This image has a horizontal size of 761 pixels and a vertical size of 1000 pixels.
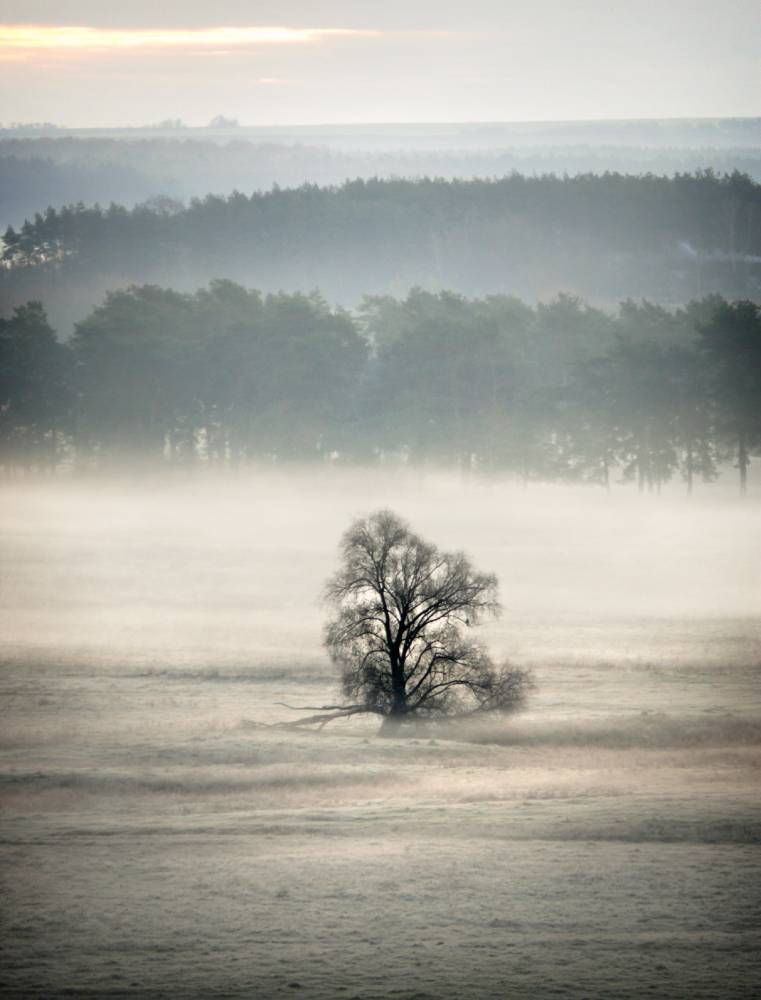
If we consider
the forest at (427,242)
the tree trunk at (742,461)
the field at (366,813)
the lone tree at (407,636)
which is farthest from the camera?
the forest at (427,242)

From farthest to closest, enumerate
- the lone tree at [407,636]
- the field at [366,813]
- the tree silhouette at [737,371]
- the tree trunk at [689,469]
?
the tree trunk at [689,469] < the tree silhouette at [737,371] < the lone tree at [407,636] < the field at [366,813]

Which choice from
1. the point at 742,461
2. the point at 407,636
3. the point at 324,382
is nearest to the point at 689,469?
the point at 742,461

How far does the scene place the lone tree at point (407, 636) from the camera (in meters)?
37.8

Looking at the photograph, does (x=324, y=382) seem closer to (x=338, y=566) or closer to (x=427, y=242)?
(x=338, y=566)

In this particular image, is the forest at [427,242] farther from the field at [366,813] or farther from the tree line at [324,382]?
the field at [366,813]

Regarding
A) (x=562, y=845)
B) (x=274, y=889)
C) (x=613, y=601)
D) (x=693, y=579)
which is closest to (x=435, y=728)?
(x=562, y=845)

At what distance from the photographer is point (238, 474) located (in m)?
104

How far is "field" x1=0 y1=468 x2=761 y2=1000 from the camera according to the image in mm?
21703

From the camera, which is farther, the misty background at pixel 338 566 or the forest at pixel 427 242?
the forest at pixel 427 242

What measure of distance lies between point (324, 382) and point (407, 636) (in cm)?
6719

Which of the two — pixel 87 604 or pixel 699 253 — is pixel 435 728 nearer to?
pixel 87 604

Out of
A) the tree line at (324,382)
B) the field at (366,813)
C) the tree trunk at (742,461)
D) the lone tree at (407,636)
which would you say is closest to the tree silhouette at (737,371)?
the tree trunk at (742,461)

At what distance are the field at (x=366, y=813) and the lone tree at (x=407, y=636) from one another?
1.00m

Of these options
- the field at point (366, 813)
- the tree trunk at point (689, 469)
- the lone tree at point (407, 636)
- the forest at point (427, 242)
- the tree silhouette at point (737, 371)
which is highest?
the forest at point (427, 242)
